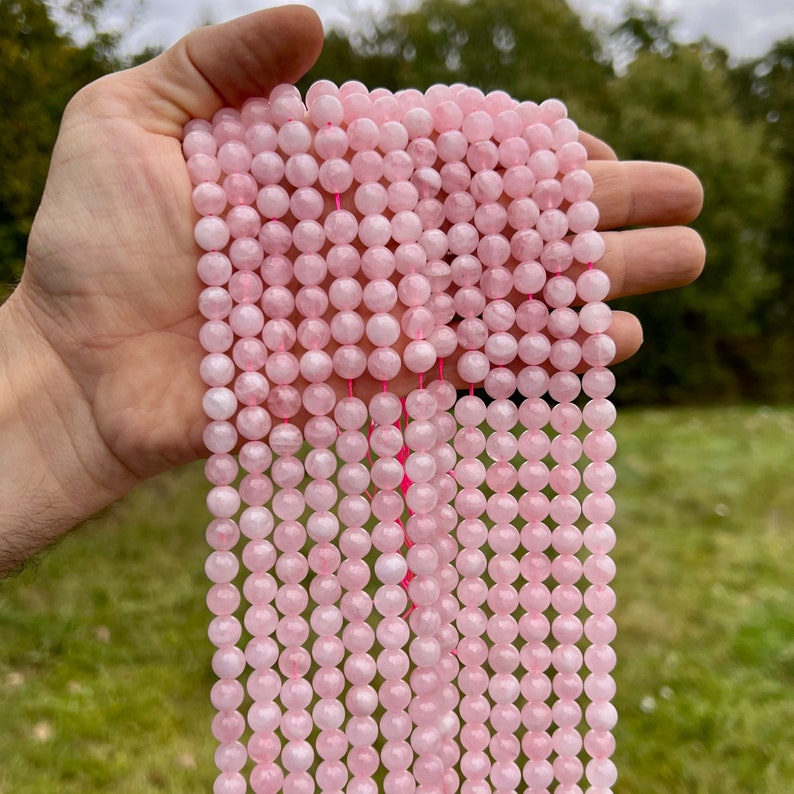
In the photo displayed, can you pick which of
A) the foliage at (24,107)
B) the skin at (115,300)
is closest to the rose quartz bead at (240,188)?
the skin at (115,300)

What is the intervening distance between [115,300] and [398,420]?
597mm

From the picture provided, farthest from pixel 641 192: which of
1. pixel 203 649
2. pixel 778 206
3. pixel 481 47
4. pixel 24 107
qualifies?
pixel 778 206

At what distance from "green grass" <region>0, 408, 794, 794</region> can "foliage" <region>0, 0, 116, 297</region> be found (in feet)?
4.52

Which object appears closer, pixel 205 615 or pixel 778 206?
pixel 205 615

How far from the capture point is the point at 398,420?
1.40m

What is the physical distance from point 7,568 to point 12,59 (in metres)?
2.57

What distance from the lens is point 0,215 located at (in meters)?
3.42

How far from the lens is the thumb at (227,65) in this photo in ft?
4.35

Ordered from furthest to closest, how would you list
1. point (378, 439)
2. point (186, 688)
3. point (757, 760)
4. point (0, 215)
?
point (0, 215) < point (186, 688) < point (757, 760) < point (378, 439)

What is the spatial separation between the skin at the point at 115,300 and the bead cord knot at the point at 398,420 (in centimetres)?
8

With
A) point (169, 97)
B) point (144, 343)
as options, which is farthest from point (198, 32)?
point (144, 343)

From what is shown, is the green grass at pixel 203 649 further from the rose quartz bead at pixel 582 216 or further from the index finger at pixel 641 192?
the index finger at pixel 641 192

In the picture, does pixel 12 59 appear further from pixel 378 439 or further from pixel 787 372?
pixel 787 372

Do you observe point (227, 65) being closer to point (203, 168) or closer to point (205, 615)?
point (203, 168)
